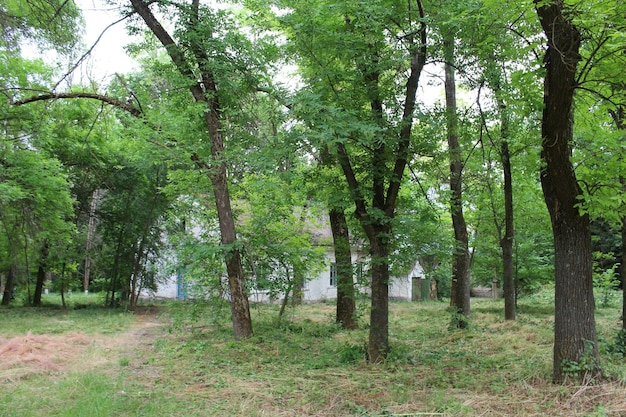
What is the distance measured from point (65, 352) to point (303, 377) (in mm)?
4858

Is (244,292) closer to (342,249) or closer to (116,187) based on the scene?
(342,249)

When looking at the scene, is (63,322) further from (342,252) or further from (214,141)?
(342,252)

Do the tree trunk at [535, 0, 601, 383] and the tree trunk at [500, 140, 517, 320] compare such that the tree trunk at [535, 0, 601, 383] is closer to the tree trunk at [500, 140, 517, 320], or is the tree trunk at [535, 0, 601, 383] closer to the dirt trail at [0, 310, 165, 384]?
the tree trunk at [500, 140, 517, 320]

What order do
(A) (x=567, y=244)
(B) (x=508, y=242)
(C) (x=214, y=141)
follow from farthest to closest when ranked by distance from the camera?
1. (B) (x=508, y=242)
2. (C) (x=214, y=141)
3. (A) (x=567, y=244)

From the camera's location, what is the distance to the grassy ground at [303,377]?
5.19 meters

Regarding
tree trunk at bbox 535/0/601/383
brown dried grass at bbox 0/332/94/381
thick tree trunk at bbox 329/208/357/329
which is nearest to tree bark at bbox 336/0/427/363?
thick tree trunk at bbox 329/208/357/329

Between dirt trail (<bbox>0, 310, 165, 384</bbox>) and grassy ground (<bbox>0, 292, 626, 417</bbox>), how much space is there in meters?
0.04

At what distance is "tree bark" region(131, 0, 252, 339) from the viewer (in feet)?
30.7

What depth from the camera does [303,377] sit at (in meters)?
6.79

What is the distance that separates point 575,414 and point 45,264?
2101cm

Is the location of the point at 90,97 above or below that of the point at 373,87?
above

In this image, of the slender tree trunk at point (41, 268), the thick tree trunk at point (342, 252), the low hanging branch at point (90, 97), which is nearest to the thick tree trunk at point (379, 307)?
the thick tree trunk at point (342, 252)

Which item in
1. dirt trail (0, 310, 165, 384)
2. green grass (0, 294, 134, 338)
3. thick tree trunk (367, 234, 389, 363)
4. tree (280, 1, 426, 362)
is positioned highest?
tree (280, 1, 426, 362)

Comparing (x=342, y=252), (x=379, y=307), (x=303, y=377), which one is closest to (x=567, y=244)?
(x=379, y=307)
